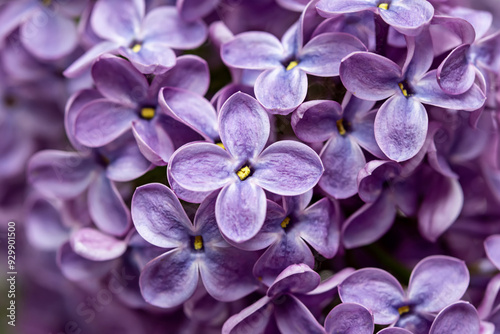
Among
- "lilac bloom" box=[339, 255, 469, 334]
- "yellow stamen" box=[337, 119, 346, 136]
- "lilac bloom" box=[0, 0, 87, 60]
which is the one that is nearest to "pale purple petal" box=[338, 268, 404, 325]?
"lilac bloom" box=[339, 255, 469, 334]

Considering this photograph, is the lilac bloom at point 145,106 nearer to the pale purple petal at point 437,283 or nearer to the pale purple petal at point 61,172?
the pale purple petal at point 61,172

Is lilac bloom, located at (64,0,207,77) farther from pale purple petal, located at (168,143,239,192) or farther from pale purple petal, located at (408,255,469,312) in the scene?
pale purple petal, located at (408,255,469,312)

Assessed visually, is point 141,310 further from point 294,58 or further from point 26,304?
point 294,58

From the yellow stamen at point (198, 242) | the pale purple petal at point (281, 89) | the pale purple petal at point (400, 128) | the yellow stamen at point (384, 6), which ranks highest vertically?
the yellow stamen at point (384, 6)

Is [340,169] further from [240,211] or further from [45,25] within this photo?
[45,25]

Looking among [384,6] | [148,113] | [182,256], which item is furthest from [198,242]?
[384,6]

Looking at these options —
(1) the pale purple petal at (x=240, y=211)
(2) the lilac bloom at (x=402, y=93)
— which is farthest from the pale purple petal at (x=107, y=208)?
(2) the lilac bloom at (x=402, y=93)

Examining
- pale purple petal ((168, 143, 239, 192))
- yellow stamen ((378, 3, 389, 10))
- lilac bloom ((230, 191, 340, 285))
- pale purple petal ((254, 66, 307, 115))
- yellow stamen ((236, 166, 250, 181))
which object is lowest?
lilac bloom ((230, 191, 340, 285))
